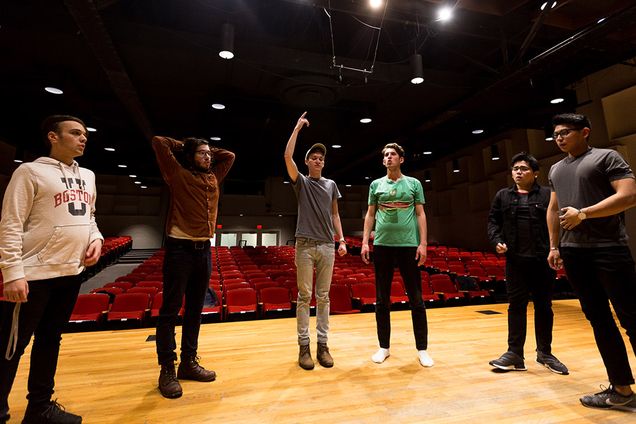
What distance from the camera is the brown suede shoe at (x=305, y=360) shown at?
6.72ft

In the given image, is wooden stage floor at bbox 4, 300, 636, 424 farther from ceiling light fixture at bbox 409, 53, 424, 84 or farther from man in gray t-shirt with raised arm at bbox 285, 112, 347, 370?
ceiling light fixture at bbox 409, 53, 424, 84

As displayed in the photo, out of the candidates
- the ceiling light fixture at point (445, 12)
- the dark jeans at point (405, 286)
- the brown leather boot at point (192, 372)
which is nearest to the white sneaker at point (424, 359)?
the dark jeans at point (405, 286)

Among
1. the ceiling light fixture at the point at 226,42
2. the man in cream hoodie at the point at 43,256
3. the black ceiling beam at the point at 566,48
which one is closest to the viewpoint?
the man in cream hoodie at the point at 43,256

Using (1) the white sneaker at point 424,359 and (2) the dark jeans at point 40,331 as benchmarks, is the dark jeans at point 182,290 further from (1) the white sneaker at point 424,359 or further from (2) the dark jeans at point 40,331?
(1) the white sneaker at point 424,359

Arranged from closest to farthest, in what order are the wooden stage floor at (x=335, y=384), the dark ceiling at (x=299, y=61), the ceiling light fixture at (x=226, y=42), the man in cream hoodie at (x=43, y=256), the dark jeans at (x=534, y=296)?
the man in cream hoodie at (x=43, y=256) < the wooden stage floor at (x=335, y=384) < the dark jeans at (x=534, y=296) < the ceiling light fixture at (x=226, y=42) < the dark ceiling at (x=299, y=61)

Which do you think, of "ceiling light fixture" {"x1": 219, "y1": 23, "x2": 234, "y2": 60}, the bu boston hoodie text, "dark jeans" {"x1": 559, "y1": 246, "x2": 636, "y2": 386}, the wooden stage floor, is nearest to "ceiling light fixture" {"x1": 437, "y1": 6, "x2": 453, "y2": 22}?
"ceiling light fixture" {"x1": 219, "y1": 23, "x2": 234, "y2": 60}

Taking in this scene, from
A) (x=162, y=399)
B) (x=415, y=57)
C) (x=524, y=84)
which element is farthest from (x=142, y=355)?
(x=524, y=84)

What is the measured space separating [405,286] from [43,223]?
7.18 feet

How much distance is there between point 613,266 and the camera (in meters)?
1.54

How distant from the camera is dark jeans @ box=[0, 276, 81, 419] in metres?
1.31

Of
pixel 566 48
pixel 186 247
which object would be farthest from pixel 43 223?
pixel 566 48

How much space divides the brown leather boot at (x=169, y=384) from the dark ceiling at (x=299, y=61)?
14.4 feet

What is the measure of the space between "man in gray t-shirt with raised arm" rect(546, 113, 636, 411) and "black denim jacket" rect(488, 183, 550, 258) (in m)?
0.41

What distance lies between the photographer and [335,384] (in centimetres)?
182
